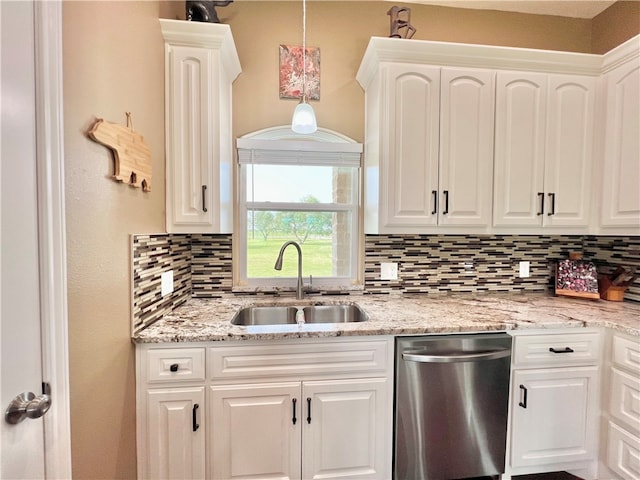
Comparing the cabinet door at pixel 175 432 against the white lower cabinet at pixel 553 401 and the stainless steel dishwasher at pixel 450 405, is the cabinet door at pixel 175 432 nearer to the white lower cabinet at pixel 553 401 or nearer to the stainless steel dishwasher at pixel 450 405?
the stainless steel dishwasher at pixel 450 405

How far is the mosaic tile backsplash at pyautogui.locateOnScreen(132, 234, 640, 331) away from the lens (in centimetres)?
199

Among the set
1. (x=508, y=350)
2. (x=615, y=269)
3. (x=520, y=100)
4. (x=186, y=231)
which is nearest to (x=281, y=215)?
(x=186, y=231)

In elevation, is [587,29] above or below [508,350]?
above

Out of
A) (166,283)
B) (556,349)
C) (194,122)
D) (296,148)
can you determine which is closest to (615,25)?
(556,349)

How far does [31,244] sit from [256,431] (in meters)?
1.18

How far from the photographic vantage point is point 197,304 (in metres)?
1.86

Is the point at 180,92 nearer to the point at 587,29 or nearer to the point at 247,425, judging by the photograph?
the point at 247,425

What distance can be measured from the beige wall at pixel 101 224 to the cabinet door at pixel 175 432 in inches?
3.2

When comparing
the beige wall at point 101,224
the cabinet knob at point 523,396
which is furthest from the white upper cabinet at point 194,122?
the cabinet knob at point 523,396

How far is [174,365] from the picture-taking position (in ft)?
4.33

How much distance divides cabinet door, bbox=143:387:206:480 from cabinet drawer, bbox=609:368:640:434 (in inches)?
82.7

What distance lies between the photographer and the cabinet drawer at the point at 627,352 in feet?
4.75

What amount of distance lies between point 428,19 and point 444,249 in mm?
1673

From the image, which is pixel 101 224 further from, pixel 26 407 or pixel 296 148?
pixel 296 148
